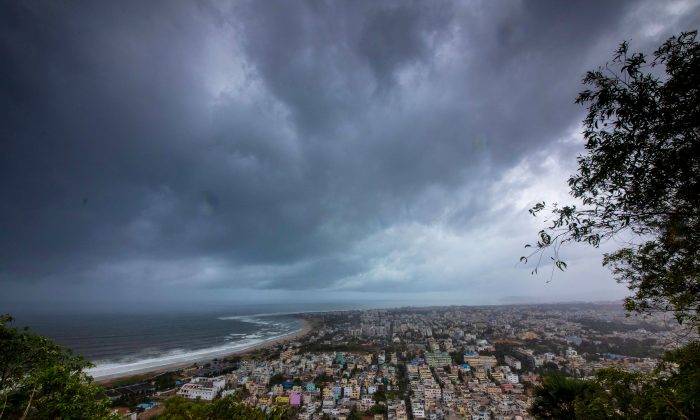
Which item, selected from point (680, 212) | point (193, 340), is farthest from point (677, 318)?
point (193, 340)

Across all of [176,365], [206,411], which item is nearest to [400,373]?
[176,365]

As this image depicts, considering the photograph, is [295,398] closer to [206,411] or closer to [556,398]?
[206,411]

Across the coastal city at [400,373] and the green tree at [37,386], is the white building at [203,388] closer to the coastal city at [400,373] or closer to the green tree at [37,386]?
the coastal city at [400,373]

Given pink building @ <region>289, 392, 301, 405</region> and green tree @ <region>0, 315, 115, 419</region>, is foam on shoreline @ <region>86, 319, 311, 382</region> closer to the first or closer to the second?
pink building @ <region>289, 392, 301, 405</region>

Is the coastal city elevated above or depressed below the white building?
below

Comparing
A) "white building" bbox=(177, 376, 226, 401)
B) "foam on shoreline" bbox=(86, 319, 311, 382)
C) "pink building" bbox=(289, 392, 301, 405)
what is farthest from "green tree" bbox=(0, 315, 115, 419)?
"foam on shoreline" bbox=(86, 319, 311, 382)

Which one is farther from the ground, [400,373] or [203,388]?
[203,388]

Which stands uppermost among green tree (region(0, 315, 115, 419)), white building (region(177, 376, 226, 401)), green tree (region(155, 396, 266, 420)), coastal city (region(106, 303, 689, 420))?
green tree (region(0, 315, 115, 419))
